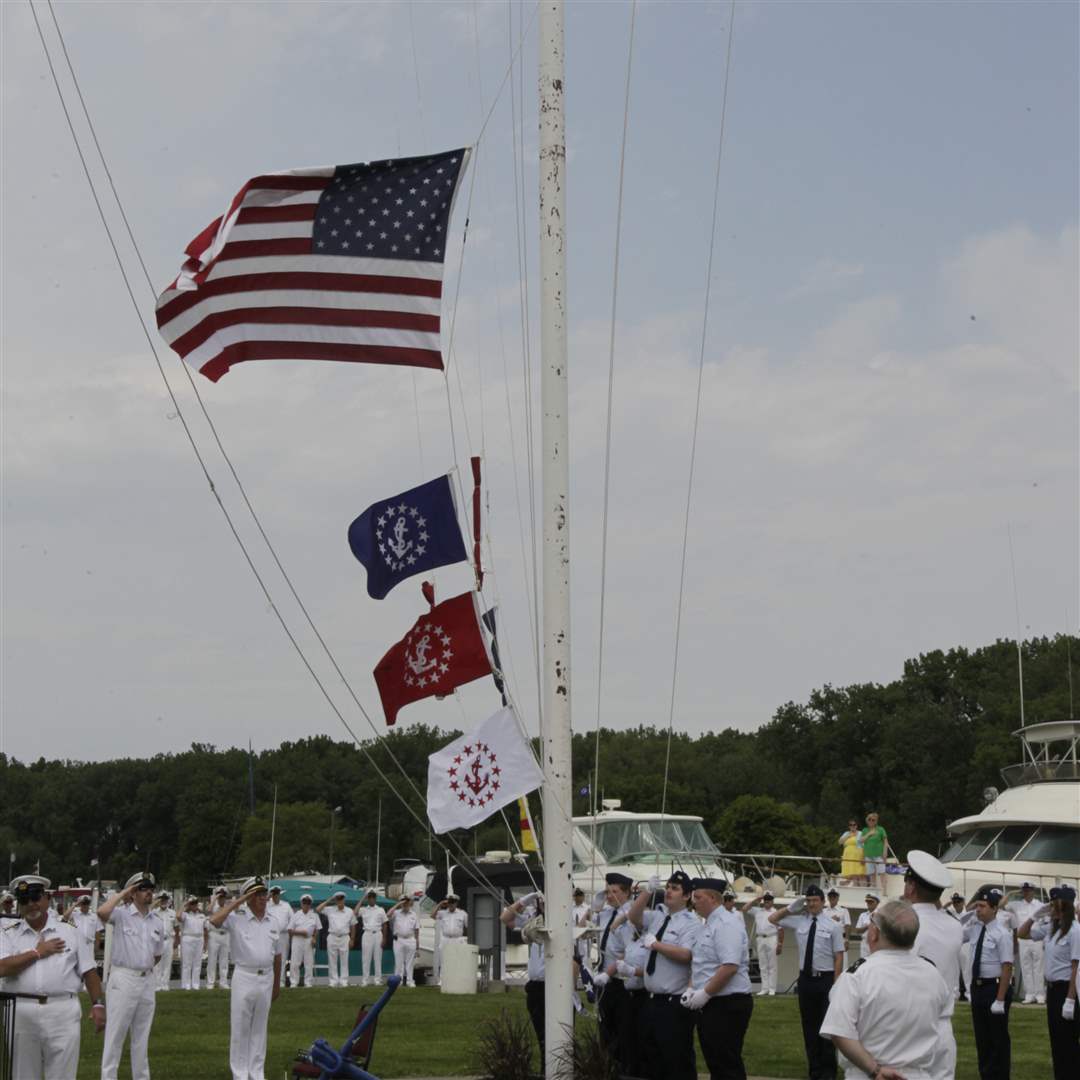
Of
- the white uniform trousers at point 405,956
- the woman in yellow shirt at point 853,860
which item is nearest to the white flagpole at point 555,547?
the white uniform trousers at point 405,956

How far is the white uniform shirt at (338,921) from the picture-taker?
29.8 metres

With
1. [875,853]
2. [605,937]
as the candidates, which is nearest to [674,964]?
[605,937]

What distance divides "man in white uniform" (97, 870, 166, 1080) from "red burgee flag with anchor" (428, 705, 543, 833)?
10.4 feet

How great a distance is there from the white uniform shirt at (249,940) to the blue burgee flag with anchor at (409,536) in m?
3.77

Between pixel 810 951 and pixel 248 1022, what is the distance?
5203 millimetres

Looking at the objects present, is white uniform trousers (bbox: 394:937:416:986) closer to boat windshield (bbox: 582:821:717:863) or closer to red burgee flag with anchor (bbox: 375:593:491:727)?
boat windshield (bbox: 582:821:717:863)

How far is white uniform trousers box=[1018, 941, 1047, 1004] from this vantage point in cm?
2445

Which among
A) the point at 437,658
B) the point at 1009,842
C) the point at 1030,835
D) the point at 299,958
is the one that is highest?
the point at 437,658

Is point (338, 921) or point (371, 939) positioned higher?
point (338, 921)

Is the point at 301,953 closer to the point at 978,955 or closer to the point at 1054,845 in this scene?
the point at 1054,845

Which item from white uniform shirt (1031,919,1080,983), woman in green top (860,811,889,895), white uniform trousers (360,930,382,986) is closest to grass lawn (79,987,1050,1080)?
→ white uniform shirt (1031,919,1080,983)

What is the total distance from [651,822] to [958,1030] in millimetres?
15085

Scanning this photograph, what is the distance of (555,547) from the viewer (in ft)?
34.8

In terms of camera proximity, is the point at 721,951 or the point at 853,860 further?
the point at 853,860
